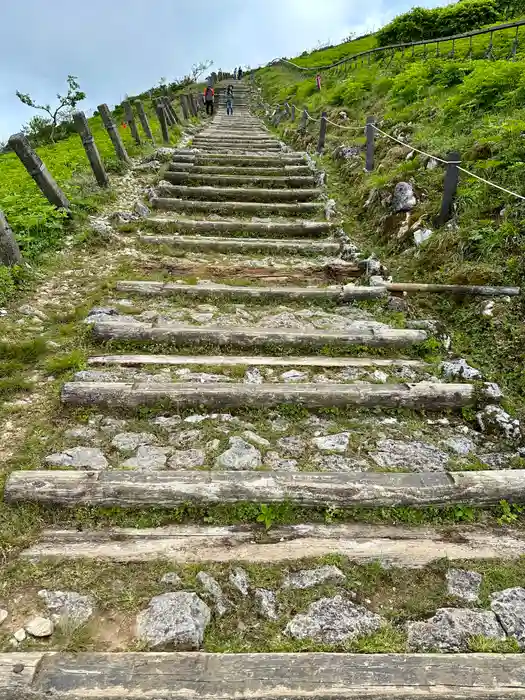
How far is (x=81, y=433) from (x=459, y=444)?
2.86 metres

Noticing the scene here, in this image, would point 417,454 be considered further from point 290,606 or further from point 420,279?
point 420,279

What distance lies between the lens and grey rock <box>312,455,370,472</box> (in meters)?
3.31

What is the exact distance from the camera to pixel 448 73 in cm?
1032

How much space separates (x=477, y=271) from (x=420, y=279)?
0.75 metres

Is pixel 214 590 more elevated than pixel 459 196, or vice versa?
pixel 459 196

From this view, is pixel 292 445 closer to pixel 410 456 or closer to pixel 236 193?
pixel 410 456

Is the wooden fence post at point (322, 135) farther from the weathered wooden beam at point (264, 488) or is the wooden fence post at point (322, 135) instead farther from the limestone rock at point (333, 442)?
the weathered wooden beam at point (264, 488)

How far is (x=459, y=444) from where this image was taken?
11.9 feet

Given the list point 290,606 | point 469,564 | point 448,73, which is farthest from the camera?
point 448,73

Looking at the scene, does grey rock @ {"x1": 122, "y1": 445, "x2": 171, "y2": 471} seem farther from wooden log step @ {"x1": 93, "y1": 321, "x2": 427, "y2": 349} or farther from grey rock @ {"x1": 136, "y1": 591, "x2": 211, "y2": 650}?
wooden log step @ {"x1": 93, "y1": 321, "x2": 427, "y2": 349}

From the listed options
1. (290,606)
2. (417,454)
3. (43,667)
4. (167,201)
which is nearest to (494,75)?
(167,201)

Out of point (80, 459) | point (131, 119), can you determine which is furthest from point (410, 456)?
point (131, 119)

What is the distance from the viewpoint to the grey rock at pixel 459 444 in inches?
140

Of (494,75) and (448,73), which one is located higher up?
(448,73)
